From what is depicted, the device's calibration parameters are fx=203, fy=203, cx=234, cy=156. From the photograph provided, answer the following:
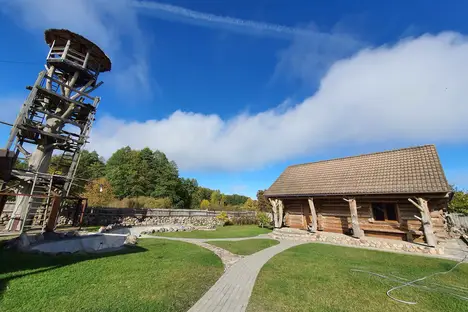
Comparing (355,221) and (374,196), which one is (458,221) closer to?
(374,196)

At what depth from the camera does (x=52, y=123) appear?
1548 centimetres

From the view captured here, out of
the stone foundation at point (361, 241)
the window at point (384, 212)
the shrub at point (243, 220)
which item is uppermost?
the window at point (384, 212)

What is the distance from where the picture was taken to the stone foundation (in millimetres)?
11156

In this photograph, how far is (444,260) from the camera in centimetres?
951

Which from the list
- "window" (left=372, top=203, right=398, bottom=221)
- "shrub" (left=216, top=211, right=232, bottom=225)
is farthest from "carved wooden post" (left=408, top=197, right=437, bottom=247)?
"shrub" (left=216, top=211, right=232, bottom=225)

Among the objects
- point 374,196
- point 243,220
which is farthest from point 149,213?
point 374,196

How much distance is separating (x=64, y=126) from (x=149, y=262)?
49.3 feet

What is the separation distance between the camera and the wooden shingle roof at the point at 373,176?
12605mm

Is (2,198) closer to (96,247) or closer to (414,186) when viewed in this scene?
(96,247)

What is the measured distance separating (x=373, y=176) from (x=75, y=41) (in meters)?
25.8

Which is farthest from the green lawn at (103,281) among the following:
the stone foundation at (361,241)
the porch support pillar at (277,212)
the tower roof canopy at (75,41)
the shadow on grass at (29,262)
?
the tower roof canopy at (75,41)

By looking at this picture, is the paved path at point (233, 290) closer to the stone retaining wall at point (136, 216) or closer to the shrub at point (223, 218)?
the stone retaining wall at point (136, 216)

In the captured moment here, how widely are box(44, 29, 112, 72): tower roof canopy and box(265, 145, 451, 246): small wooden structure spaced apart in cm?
2002

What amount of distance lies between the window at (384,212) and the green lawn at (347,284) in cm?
441
